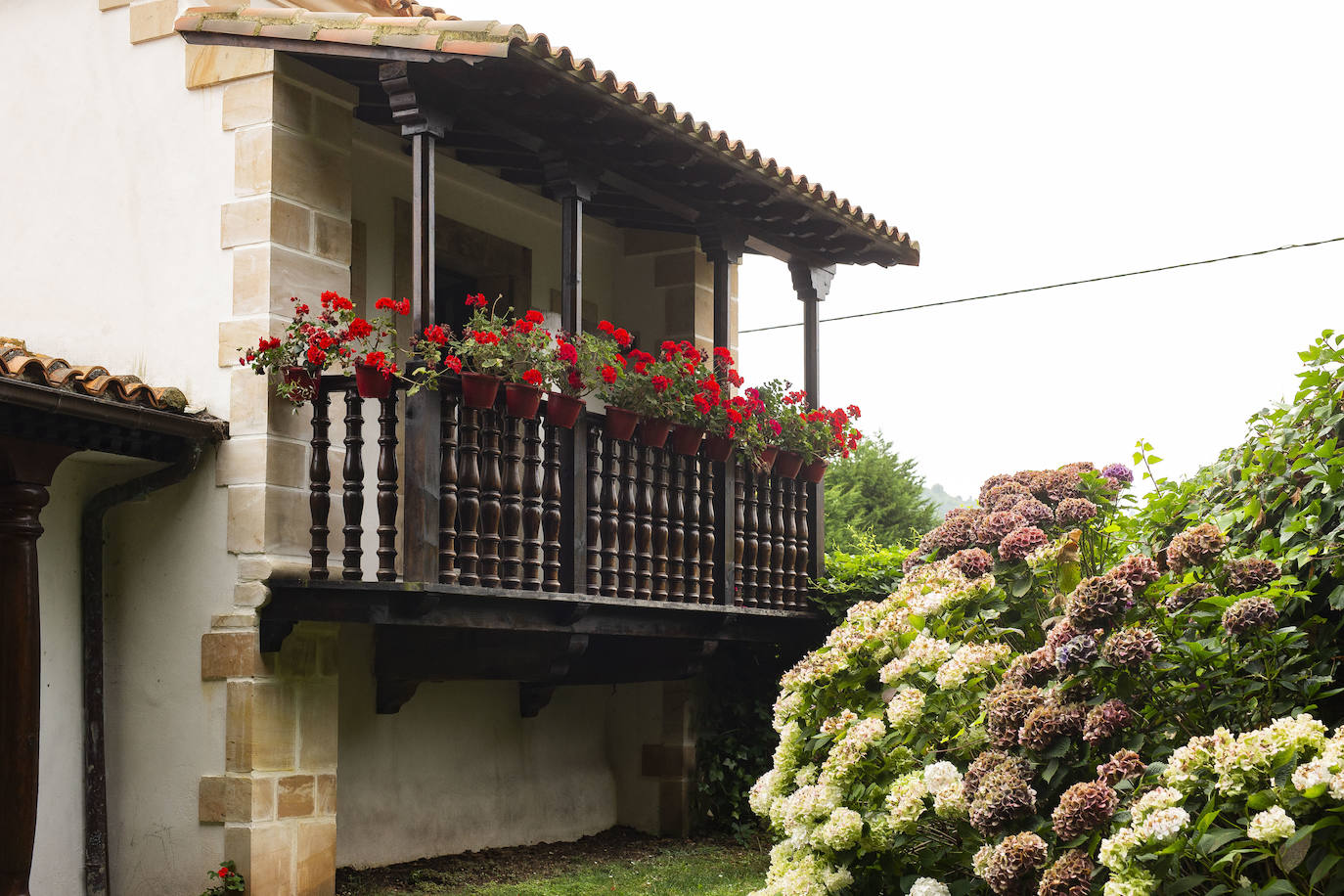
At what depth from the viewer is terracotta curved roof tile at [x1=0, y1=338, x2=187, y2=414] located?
5645 mm

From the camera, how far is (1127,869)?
341 centimetres

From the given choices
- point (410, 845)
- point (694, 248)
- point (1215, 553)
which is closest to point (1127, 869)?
point (1215, 553)

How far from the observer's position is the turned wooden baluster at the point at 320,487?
21.0 ft

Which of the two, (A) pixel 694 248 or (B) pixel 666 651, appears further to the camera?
(A) pixel 694 248

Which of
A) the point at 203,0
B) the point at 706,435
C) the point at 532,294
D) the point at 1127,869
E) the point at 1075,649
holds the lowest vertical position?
the point at 1127,869

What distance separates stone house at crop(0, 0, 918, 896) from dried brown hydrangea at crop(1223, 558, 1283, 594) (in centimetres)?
342

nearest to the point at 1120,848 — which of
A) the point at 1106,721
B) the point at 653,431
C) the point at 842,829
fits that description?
the point at 1106,721

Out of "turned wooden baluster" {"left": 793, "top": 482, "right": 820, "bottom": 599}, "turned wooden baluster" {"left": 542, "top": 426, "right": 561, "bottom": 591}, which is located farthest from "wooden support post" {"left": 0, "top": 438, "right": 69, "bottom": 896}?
"turned wooden baluster" {"left": 793, "top": 482, "right": 820, "bottom": 599}

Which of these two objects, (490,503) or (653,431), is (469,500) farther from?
(653,431)

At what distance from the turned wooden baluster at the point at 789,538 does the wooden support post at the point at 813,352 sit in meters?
0.22

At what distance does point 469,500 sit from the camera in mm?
6410

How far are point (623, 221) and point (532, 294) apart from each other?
1.03 meters

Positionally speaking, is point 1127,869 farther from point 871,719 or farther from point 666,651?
point 666,651

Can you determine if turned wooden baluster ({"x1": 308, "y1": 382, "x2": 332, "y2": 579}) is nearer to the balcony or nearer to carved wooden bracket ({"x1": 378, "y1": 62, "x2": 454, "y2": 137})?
the balcony
